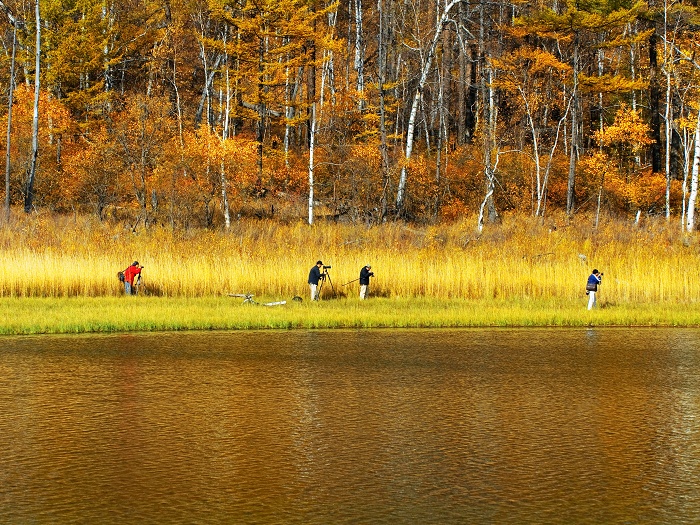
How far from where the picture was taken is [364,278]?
90.9 feet

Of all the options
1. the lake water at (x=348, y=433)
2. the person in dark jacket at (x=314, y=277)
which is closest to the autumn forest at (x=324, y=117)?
the person in dark jacket at (x=314, y=277)

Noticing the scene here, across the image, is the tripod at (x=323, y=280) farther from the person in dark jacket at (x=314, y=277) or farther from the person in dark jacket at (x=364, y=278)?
the person in dark jacket at (x=364, y=278)

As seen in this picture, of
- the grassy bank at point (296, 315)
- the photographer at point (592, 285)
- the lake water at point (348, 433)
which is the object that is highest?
the photographer at point (592, 285)

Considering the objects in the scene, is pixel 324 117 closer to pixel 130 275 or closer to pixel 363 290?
pixel 363 290

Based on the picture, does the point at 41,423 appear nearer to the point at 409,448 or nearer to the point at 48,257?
the point at 409,448

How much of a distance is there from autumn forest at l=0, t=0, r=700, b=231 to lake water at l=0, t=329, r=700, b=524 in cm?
2336

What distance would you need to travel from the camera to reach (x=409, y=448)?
38.8 feet

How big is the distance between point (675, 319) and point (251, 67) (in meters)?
32.1

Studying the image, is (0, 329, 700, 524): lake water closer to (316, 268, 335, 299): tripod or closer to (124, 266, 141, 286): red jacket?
(124, 266, 141, 286): red jacket

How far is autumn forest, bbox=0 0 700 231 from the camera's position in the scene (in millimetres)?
45000

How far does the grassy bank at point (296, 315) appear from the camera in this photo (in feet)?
76.8

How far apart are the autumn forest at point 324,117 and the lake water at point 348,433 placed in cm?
2336

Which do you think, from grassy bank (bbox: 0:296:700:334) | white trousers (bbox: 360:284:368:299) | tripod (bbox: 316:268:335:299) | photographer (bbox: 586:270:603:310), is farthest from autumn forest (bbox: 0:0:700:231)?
photographer (bbox: 586:270:603:310)

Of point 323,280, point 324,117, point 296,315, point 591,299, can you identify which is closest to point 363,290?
point 323,280
